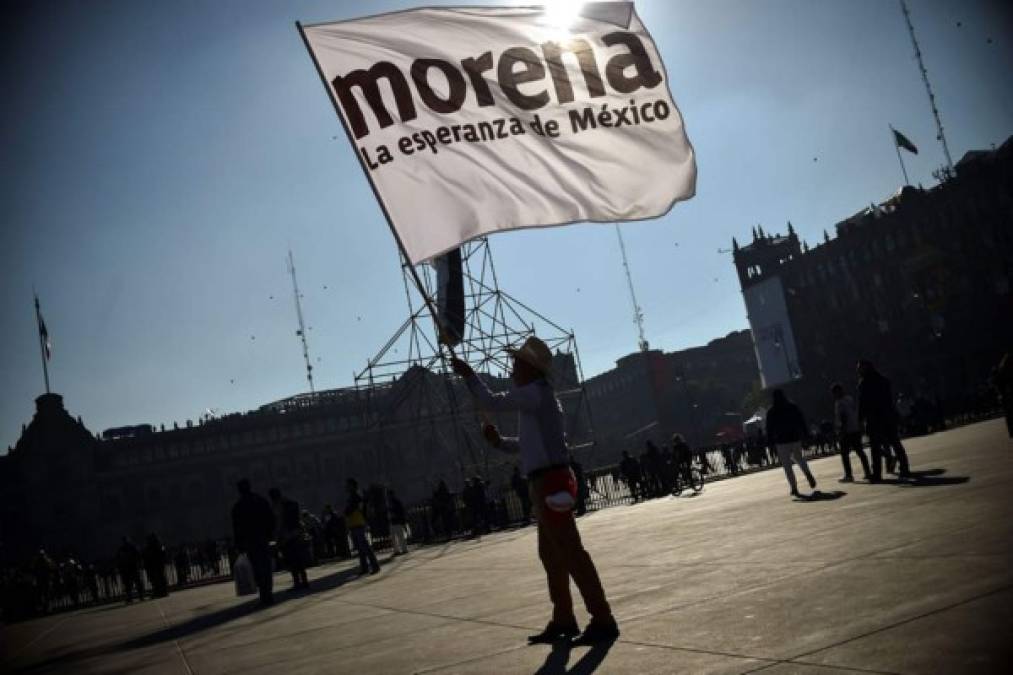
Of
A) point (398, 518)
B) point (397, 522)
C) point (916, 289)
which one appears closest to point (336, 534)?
point (397, 522)

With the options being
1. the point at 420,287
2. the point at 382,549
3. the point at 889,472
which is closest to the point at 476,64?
the point at 420,287

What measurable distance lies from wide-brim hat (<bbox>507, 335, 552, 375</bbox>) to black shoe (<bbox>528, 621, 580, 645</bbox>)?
1456mm

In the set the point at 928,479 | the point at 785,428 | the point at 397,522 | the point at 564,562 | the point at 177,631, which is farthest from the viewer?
the point at 397,522

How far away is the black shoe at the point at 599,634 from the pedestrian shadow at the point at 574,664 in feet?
0.24

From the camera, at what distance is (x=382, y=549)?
24.6m

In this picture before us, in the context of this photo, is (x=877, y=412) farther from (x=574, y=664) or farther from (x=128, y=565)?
(x=128, y=565)

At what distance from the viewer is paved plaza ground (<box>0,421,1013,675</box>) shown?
3227 millimetres

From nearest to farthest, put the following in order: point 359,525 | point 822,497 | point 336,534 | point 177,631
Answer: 1. point 177,631
2. point 822,497
3. point 359,525
4. point 336,534

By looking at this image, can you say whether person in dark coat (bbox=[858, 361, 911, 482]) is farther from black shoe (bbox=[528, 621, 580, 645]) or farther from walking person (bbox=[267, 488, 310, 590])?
walking person (bbox=[267, 488, 310, 590])

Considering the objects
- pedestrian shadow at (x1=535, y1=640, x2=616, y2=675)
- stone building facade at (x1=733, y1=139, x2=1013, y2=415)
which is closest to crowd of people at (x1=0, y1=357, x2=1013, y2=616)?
pedestrian shadow at (x1=535, y1=640, x2=616, y2=675)

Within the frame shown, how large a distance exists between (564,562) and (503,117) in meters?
3.71

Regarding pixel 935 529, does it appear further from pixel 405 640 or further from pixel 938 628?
pixel 405 640

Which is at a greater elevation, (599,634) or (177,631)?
(599,634)

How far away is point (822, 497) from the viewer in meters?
10.3
